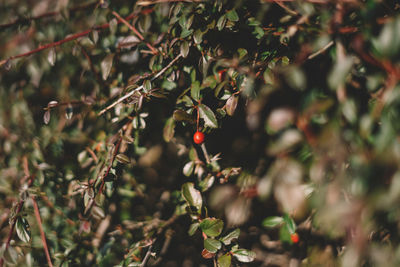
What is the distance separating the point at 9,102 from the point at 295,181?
195 centimetres

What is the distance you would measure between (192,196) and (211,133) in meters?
0.36

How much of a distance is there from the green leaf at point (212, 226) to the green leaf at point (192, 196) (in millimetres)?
66

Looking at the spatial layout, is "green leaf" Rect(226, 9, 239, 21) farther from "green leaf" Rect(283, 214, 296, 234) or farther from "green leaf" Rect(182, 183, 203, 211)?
"green leaf" Rect(283, 214, 296, 234)

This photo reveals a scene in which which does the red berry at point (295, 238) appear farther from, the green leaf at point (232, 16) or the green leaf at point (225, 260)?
the green leaf at point (232, 16)

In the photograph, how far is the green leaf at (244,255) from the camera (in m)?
0.96

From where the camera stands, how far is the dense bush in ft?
1.98

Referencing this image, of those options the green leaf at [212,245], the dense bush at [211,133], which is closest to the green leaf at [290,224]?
the dense bush at [211,133]

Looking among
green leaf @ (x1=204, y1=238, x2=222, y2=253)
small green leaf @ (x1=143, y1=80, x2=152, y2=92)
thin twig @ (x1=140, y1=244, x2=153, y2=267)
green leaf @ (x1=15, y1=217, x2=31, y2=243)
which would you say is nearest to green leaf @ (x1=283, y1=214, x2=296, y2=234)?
green leaf @ (x1=204, y1=238, x2=222, y2=253)

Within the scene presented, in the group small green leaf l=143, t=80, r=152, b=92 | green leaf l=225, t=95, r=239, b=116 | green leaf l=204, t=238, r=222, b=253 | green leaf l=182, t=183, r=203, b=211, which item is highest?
small green leaf l=143, t=80, r=152, b=92

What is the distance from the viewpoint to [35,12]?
1.80 meters

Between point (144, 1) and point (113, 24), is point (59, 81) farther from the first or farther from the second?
point (144, 1)

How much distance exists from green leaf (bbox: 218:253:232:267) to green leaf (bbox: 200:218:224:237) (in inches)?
3.2

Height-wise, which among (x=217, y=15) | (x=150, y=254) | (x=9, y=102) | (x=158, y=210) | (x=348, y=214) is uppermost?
(x=217, y=15)

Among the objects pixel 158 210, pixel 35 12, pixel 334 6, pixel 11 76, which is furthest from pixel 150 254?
pixel 35 12
